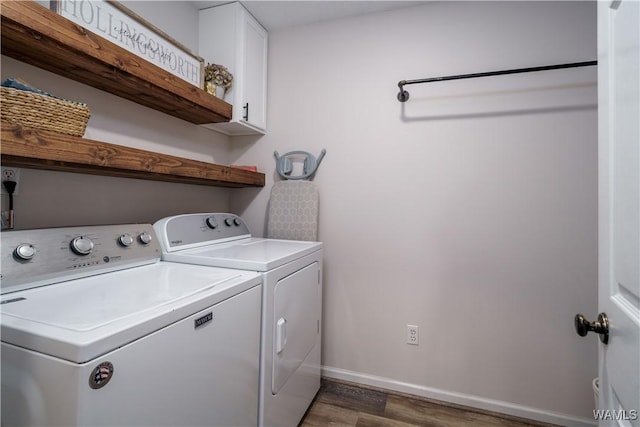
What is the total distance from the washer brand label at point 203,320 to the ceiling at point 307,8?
6.34 ft

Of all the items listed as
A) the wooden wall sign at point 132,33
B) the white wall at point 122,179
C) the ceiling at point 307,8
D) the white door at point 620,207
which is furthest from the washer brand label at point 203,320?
the ceiling at point 307,8

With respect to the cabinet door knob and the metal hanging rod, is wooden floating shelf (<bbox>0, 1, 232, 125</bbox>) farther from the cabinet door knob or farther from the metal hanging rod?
the metal hanging rod

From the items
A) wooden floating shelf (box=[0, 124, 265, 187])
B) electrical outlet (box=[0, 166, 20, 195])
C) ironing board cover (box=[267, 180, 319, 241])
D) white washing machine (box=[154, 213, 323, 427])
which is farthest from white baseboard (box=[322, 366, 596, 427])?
electrical outlet (box=[0, 166, 20, 195])

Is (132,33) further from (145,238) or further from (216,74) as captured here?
(145,238)

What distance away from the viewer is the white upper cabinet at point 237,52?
1.90 meters

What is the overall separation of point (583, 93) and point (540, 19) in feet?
1.59

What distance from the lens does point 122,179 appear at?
1537 millimetres

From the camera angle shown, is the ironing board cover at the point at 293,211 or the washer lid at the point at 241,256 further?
the ironing board cover at the point at 293,211

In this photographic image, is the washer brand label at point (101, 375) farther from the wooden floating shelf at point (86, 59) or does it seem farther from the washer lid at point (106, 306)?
the wooden floating shelf at point (86, 59)

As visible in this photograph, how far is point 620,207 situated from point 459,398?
1.58m

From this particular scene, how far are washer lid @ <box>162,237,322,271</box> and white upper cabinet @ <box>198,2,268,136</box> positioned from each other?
87 centimetres

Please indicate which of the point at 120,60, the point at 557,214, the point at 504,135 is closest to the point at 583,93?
the point at 504,135

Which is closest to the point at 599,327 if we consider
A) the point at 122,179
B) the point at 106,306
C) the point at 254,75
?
the point at 106,306

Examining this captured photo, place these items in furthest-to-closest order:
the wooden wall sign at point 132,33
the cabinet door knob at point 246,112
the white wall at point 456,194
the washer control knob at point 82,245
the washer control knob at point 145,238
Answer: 1. the cabinet door knob at point 246,112
2. the white wall at point 456,194
3. the washer control knob at point 145,238
4. the wooden wall sign at point 132,33
5. the washer control knob at point 82,245
